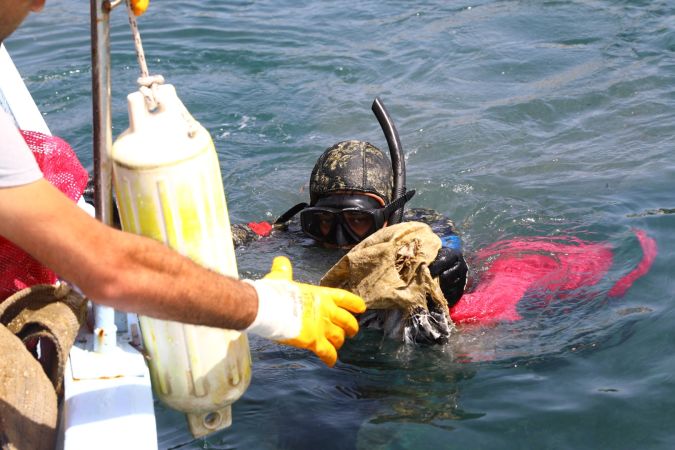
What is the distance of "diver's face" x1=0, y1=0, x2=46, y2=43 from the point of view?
85.5 inches

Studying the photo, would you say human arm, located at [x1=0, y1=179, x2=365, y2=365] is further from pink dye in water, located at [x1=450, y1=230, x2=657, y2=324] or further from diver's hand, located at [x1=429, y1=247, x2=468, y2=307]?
pink dye in water, located at [x1=450, y1=230, x2=657, y2=324]

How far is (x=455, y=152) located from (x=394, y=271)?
3126 mm

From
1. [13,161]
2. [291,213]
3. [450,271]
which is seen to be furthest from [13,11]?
[291,213]

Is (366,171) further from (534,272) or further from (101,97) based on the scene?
(101,97)

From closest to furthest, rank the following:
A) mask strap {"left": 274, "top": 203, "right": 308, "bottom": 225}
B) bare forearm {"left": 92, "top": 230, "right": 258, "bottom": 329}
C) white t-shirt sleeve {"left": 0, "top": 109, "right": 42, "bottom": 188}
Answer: white t-shirt sleeve {"left": 0, "top": 109, "right": 42, "bottom": 188}, bare forearm {"left": 92, "top": 230, "right": 258, "bottom": 329}, mask strap {"left": 274, "top": 203, "right": 308, "bottom": 225}

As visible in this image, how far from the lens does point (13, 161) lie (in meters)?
2.01

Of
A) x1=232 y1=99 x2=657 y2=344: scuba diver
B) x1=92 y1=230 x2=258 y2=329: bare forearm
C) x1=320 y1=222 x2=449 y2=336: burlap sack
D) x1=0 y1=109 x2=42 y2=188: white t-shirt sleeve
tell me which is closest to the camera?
x1=0 y1=109 x2=42 y2=188: white t-shirt sleeve

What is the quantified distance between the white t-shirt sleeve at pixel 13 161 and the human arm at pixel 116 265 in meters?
0.02

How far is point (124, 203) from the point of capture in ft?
7.73

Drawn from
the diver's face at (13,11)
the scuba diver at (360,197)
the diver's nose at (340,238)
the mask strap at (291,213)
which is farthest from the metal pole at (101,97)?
the mask strap at (291,213)

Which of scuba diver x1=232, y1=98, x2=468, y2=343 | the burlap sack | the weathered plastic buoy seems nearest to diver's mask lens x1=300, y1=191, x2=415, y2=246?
scuba diver x1=232, y1=98, x2=468, y2=343

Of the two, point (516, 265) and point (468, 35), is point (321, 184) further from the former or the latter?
point (468, 35)

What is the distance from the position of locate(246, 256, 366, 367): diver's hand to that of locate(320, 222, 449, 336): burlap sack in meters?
0.60

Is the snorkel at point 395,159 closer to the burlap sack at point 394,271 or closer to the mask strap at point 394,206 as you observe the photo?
the mask strap at point 394,206
